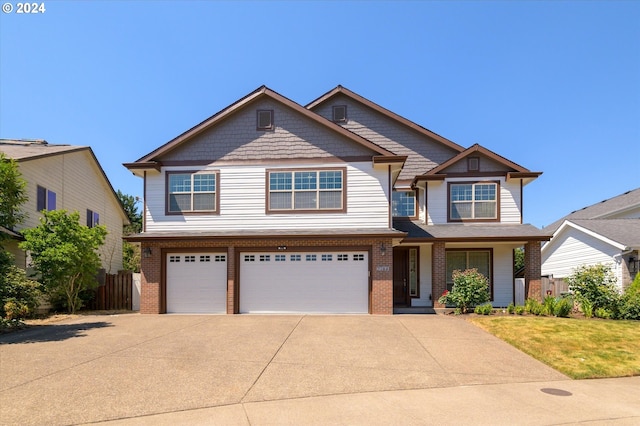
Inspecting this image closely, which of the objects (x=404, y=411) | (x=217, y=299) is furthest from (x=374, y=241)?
(x=404, y=411)

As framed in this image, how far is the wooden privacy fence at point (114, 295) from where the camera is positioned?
62.4 ft

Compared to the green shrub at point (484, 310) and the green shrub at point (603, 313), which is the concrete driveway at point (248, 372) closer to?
the green shrub at point (484, 310)

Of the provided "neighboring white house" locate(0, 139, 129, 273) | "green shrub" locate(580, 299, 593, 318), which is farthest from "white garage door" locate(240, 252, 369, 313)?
"neighboring white house" locate(0, 139, 129, 273)

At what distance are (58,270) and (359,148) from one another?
12718 millimetres

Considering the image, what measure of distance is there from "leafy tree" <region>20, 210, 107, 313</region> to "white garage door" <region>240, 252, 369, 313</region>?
249 inches

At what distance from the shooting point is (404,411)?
629cm

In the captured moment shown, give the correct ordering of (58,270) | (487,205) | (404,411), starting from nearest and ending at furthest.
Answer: (404,411) < (58,270) < (487,205)

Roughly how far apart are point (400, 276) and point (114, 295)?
43.4ft

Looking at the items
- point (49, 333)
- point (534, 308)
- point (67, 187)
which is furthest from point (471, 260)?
point (67, 187)

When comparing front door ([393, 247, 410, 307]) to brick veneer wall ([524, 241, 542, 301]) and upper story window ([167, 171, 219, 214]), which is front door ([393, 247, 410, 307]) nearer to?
brick veneer wall ([524, 241, 542, 301])

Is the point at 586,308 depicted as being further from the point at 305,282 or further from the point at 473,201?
the point at 305,282

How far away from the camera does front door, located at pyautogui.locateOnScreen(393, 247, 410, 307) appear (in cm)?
1955

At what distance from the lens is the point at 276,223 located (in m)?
17.0

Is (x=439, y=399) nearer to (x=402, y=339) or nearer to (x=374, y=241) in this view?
(x=402, y=339)
